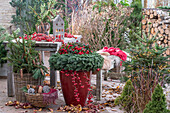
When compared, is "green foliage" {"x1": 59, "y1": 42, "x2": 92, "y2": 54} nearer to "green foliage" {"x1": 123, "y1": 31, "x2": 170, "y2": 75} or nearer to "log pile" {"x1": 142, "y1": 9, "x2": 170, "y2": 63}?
"green foliage" {"x1": 123, "y1": 31, "x2": 170, "y2": 75}

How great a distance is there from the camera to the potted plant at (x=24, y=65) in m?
4.23

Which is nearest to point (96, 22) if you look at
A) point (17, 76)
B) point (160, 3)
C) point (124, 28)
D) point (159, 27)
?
point (124, 28)

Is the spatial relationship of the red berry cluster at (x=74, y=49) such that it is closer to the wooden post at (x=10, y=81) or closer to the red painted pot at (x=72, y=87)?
the red painted pot at (x=72, y=87)

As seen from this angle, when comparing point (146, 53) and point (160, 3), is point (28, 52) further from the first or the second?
point (160, 3)

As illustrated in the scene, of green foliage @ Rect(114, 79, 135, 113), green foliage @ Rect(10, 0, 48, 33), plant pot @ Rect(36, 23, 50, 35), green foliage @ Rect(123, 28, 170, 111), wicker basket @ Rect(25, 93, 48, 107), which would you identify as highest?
green foliage @ Rect(10, 0, 48, 33)

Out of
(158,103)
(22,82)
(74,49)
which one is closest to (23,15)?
(22,82)

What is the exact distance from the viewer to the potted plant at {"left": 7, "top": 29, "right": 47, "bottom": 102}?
423 cm

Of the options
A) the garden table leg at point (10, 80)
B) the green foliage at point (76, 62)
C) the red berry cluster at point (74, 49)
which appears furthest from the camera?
the garden table leg at point (10, 80)

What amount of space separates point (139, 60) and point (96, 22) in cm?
341

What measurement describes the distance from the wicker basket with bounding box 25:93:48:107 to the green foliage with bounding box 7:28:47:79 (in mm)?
335

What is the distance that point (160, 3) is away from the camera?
9312 millimetres

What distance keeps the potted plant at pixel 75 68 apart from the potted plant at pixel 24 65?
0.35m

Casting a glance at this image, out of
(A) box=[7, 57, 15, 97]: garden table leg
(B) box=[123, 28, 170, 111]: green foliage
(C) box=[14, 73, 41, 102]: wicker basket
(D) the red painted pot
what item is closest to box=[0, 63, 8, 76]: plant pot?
(A) box=[7, 57, 15, 97]: garden table leg

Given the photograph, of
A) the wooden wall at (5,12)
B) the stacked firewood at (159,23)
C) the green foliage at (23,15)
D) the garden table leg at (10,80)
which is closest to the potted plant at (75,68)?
the garden table leg at (10,80)
